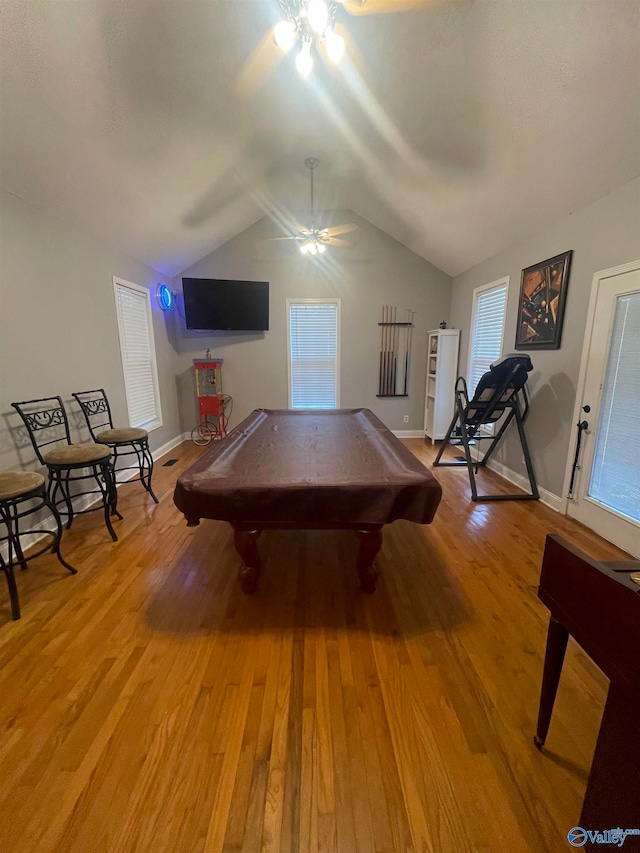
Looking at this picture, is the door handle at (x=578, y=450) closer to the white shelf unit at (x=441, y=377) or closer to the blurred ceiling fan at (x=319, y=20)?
the white shelf unit at (x=441, y=377)

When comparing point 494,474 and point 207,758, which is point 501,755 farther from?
point 494,474

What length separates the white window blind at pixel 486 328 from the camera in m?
3.90

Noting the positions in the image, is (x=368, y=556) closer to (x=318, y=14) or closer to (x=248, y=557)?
(x=248, y=557)

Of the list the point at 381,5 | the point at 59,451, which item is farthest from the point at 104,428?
the point at 381,5

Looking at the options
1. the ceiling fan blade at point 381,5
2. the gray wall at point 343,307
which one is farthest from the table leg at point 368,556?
the gray wall at point 343,307

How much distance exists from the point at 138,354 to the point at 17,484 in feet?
8.85

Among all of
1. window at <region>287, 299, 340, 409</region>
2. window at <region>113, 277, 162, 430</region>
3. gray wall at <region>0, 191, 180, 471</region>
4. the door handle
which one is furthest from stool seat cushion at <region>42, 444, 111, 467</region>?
the door handle

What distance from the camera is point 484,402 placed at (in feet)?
10.7

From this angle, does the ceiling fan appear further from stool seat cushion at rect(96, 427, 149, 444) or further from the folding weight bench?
stool seat cushion at rect(96, 427, 149, 444)

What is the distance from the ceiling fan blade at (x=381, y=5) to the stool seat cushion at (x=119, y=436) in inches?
119

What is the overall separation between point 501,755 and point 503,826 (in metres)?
0.20

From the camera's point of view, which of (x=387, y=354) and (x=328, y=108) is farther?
(x=387, y=354)

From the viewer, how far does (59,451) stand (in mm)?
2369

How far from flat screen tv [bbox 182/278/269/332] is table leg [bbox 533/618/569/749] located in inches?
191
